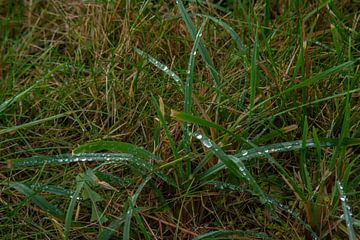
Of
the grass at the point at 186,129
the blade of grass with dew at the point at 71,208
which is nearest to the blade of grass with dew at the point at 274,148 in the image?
the grass at the point at 186,129

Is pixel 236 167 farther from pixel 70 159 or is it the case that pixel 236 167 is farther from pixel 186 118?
pixel 70 159

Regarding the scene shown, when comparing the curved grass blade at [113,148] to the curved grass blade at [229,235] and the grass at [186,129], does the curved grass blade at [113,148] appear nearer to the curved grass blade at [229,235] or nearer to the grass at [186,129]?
the grass at [186,129]

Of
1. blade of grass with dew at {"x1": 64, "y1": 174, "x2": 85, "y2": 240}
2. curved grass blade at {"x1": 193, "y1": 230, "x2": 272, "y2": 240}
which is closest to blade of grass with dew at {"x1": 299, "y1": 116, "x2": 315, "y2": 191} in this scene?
curved grass blade at {"x1": 193, "y1": 230, "x2": 272, "y2": 240}

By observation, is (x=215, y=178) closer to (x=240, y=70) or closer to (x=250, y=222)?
(x=250, y=222)

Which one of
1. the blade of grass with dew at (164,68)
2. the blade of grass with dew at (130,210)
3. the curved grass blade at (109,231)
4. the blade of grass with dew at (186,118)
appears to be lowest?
the curved grass blade at (109,231)

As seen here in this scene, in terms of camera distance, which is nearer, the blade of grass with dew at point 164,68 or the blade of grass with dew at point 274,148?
the blade of grass with dew at point 274,148

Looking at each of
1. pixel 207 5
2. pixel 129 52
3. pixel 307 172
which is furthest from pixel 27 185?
pixel 207 5

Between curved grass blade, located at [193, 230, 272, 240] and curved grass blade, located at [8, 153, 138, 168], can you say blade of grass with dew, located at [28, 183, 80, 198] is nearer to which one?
curved grass blade, located at [8, 153, 138, 168]
